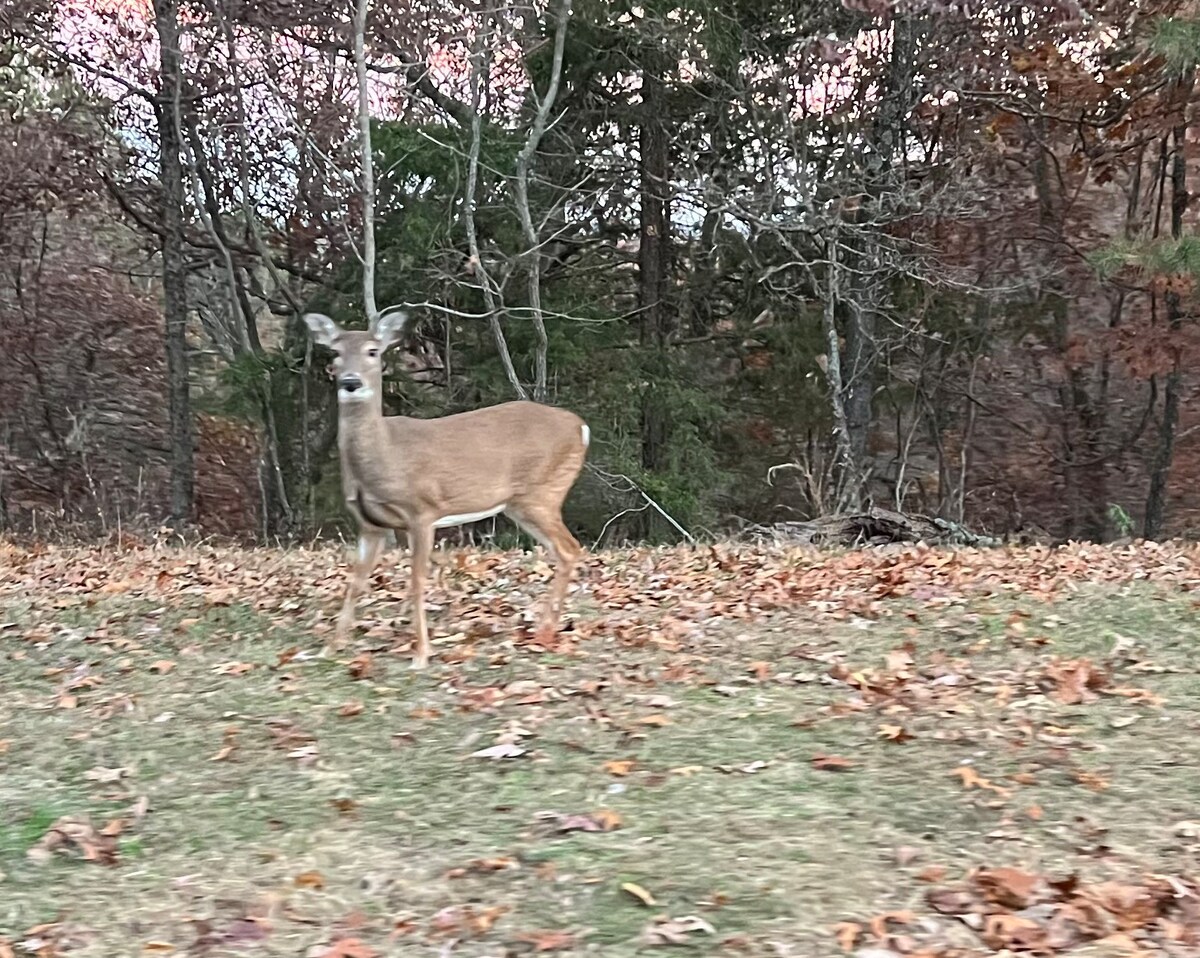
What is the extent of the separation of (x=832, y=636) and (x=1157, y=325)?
1006cm

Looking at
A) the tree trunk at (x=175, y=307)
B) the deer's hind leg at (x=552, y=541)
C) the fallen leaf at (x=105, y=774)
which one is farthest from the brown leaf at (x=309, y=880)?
the tree trunk at (x=175, y=307)

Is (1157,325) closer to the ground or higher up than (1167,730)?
higher up

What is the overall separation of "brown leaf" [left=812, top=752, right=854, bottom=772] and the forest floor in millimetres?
20

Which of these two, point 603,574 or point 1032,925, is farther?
point 603,574

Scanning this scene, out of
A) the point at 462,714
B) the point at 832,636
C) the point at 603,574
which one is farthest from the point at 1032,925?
the point at 603,574

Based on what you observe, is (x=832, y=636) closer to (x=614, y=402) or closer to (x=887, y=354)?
(x=614, y=402)

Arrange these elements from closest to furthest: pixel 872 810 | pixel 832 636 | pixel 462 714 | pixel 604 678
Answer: pixel 872 810
pixel 462 714
pixel 604 678
pixel 832 636

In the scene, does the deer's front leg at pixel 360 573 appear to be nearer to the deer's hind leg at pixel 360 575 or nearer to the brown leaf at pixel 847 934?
the deer's hind leg at pixel 360 575

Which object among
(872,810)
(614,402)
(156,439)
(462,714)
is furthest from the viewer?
(156,439)

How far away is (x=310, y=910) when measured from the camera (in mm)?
3453

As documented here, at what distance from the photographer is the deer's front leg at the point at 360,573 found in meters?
5.88

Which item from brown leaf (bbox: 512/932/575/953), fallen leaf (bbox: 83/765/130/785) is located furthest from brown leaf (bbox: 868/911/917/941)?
fallen leaf (bbox: 83/765/130/785)

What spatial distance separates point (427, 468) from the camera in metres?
5.68

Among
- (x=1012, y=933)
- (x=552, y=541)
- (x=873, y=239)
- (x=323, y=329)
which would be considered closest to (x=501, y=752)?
(x=552, y=541)
